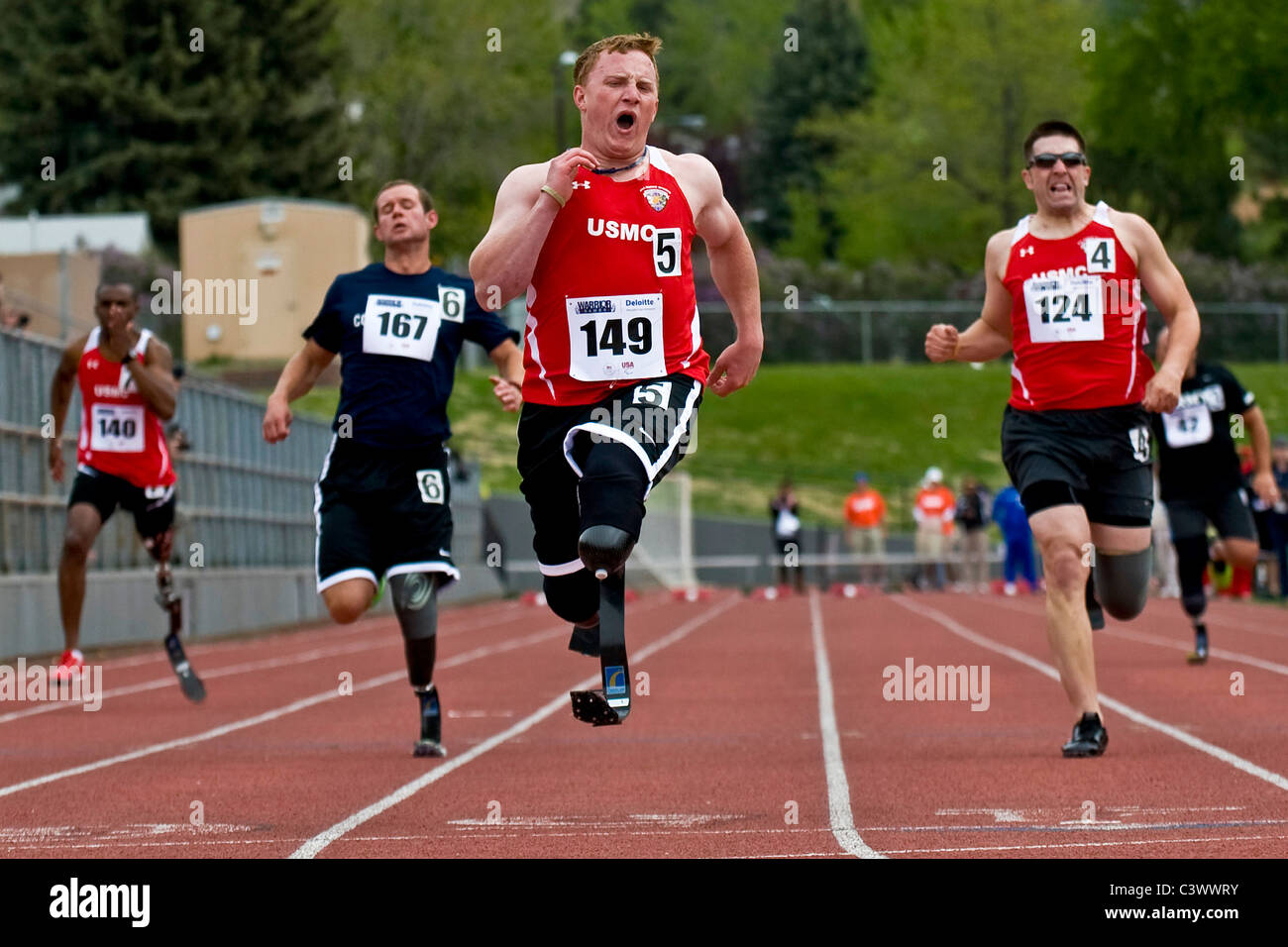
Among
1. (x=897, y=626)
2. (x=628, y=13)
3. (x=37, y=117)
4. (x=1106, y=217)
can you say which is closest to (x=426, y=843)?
(x=1106, y=217)

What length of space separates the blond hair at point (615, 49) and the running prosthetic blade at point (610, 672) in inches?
60.4

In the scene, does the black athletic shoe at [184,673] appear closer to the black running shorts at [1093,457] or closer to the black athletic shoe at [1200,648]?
the black running shorts at [1093,457]

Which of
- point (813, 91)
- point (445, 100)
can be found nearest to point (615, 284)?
point (445, 100)

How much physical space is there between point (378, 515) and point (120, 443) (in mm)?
3668

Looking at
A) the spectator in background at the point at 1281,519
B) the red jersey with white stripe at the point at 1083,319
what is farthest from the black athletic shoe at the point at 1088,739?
the spectator in background at the point at 1281,519

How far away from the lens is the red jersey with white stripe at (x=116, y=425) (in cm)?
1231

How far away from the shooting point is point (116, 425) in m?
12.3

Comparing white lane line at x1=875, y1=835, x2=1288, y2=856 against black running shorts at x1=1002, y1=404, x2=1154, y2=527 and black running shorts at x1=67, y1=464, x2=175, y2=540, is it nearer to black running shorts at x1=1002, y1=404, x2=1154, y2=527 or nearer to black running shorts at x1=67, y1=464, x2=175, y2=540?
black running shorts at x1=1002, y1=404, x2=1154, y2=527

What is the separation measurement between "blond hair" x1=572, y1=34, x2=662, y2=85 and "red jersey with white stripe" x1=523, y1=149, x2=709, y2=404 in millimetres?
303

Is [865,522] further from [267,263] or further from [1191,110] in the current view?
[1191,110]

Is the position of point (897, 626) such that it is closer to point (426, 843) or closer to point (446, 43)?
point (426, 843)

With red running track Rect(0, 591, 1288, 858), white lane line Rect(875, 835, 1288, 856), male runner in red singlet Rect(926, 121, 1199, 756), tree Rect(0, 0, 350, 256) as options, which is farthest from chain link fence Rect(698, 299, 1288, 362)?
white lane line Rect(875, 835, 1288, 856)
